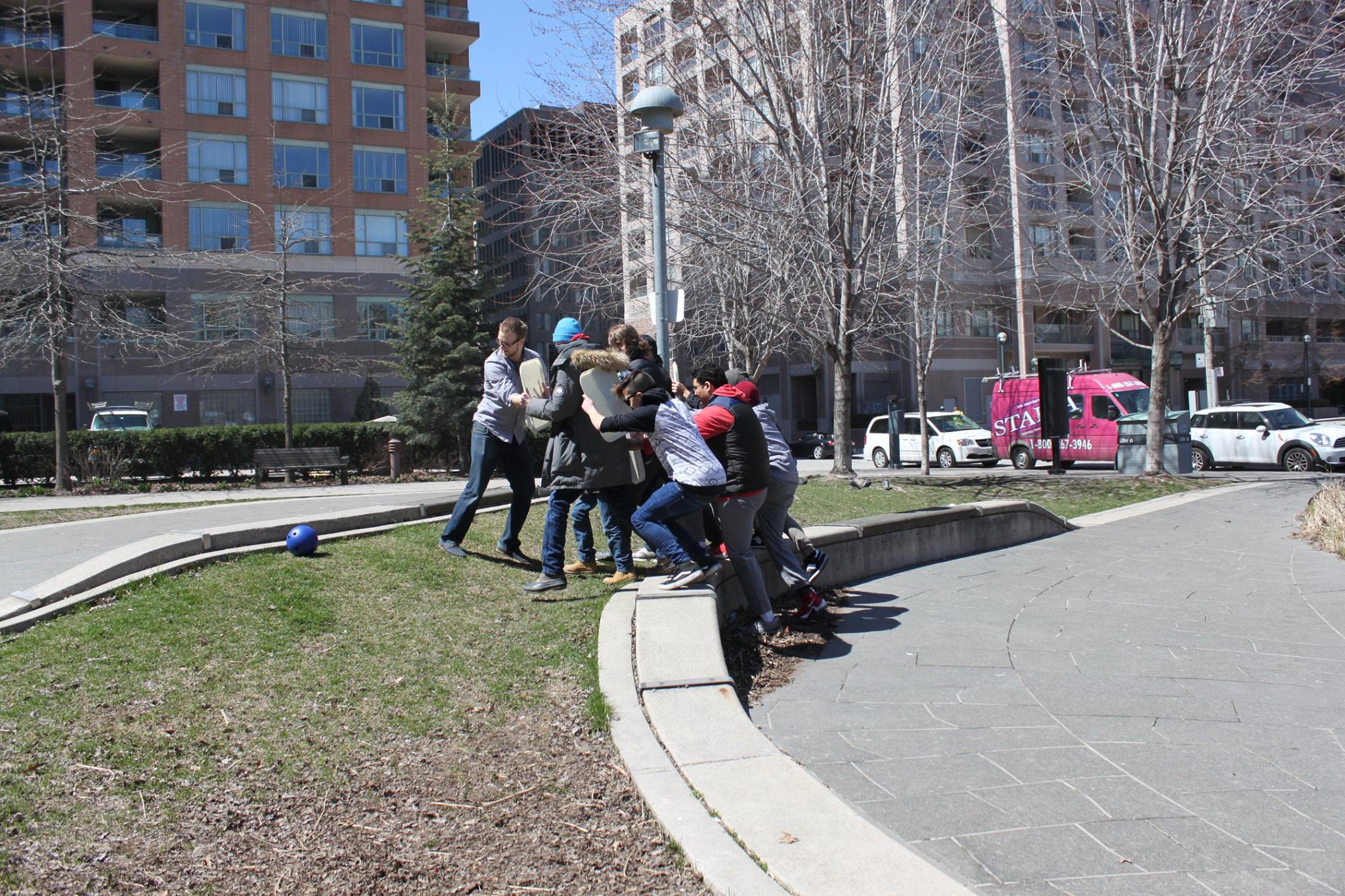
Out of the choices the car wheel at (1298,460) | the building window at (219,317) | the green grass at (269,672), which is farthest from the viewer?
the building window at (219,317)

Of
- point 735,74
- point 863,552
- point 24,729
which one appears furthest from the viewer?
point 735,74

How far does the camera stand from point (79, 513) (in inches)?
539

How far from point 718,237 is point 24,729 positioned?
14.1m

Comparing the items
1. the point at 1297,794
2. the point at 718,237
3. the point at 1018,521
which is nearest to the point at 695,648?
the point at 1297,794

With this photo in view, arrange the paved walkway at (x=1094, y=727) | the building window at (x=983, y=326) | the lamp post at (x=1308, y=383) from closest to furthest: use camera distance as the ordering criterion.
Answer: the paved walkway at (x=1094, y=727)
the building window at (x=983, y=326)
the lamp post at (x=1308, y=383)

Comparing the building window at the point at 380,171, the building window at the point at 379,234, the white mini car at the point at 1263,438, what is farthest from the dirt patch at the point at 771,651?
the building window at the point at 380,171

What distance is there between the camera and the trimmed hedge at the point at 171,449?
20562 mm

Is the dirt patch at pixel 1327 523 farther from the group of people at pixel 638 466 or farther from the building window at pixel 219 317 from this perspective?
the building window at pixel 219 317

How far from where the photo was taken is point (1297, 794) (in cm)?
425

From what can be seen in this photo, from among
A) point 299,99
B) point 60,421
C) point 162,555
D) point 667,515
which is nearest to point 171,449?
point 60,421

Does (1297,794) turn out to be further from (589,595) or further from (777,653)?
(589,595)

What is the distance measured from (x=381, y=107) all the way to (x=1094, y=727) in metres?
44.4

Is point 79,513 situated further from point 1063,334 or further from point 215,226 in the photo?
point 1063,334

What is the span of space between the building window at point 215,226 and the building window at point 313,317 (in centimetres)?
349
